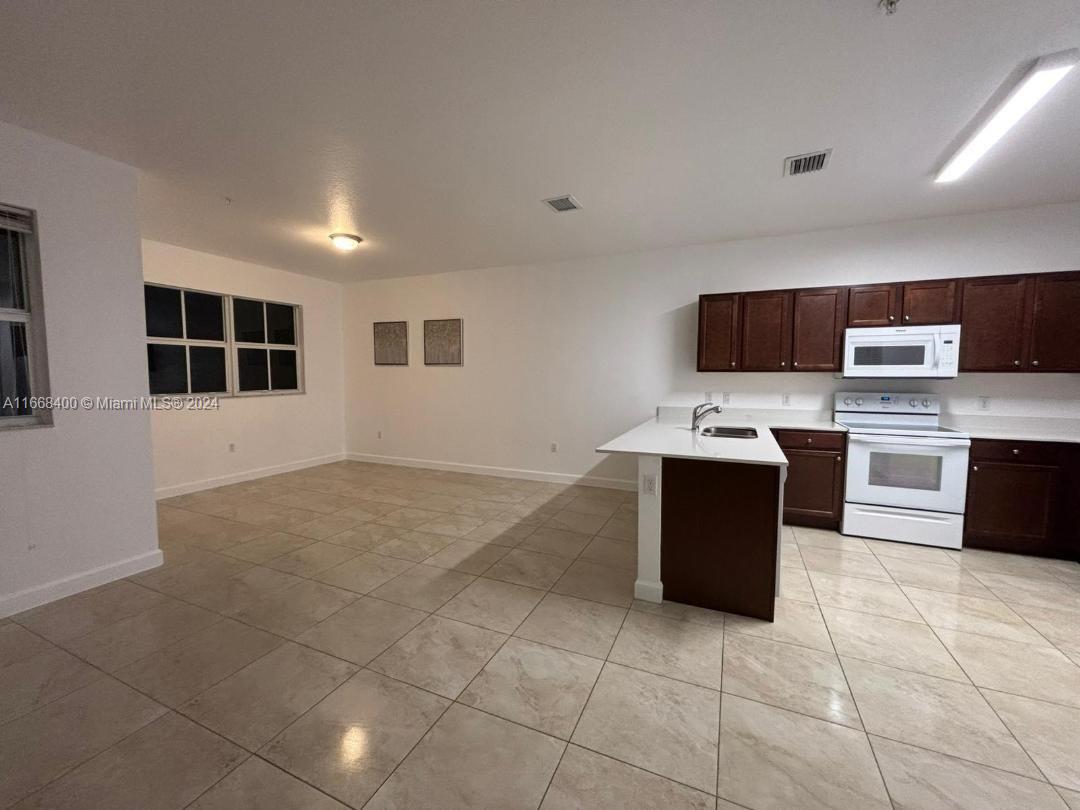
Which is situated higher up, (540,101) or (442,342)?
(540,101)

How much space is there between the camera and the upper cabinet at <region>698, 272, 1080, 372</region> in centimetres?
319

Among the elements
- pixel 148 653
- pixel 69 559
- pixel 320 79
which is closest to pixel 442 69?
pixel 320 79

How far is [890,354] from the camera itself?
3508 mm

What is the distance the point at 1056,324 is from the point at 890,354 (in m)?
1.06

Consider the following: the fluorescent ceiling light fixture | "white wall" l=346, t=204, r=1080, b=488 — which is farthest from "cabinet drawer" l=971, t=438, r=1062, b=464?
the fluorescent ceiling light fixture

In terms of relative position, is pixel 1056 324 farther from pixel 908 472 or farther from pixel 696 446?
pixel 696 446

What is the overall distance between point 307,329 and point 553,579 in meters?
5.21

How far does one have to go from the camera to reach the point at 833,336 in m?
3.71

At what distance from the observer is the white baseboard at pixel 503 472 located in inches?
193

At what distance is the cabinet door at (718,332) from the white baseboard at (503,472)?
1.59m

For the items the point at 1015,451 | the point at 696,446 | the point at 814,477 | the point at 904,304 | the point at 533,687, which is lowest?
the point at 533,687

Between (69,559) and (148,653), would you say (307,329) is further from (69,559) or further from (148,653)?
(148,653)

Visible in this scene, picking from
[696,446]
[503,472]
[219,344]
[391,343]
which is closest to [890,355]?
[696,446]

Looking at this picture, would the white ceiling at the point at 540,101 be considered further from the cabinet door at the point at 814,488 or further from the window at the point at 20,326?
the cabinet door at the point at 814,488
